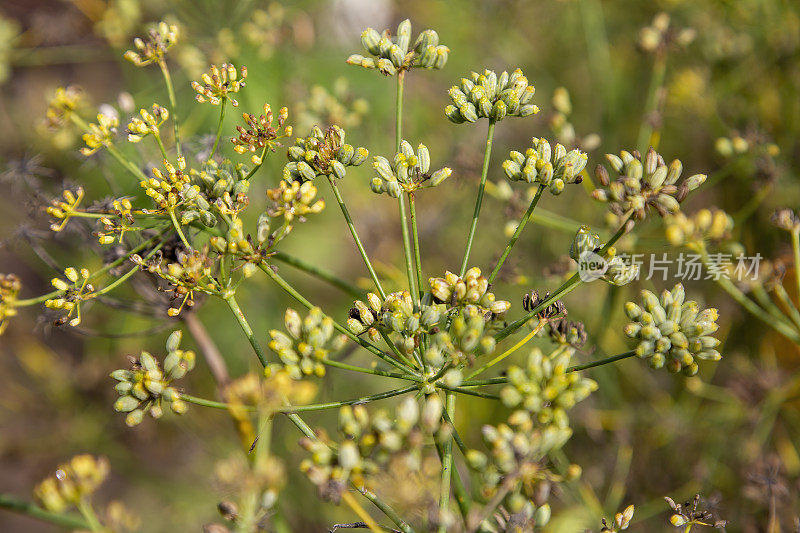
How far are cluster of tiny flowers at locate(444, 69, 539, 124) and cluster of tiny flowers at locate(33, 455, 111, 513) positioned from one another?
58.3 inches

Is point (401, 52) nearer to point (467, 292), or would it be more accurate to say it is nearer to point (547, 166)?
point (547, 166)

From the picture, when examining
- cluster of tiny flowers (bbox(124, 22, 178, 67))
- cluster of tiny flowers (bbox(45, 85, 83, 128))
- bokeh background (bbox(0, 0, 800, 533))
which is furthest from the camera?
bokeh background (bbox(0, 0, 800, 533))

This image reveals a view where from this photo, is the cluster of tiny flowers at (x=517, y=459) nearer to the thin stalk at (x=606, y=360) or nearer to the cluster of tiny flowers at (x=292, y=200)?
the thin stalk at (x=606, y=360)

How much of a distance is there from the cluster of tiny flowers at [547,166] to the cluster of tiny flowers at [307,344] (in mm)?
746

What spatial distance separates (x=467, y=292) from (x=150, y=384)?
0.95 m

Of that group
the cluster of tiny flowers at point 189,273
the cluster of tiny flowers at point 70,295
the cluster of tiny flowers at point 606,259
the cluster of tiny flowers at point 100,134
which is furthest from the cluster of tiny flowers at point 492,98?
the cluster of tiny flowers at point 70,295

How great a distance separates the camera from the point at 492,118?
1.99 m

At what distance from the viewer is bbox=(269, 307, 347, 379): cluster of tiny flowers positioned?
167 cm

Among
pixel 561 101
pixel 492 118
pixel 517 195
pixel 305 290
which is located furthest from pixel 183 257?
pixel 305 290

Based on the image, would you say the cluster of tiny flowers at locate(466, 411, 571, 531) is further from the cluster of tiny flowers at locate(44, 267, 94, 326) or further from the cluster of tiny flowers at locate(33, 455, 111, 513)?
the cluster of tiny flowers at locate(44, 267, 94, 326)

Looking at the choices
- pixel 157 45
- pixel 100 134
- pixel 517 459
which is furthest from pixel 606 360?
pixel 157 45

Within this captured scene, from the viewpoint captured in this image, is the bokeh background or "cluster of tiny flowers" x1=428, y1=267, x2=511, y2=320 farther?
the bokeh background

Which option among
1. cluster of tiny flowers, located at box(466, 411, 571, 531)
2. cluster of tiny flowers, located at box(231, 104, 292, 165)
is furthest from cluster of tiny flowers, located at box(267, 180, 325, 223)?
cluster of tiny flowers, located at box(466, 411, 571, 531)

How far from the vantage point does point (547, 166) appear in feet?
6.04
